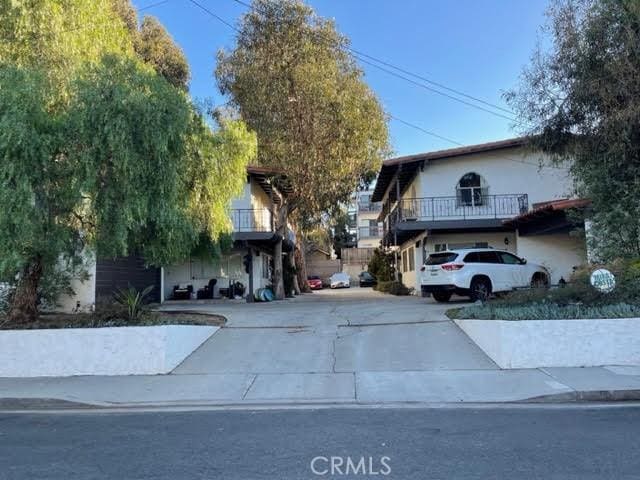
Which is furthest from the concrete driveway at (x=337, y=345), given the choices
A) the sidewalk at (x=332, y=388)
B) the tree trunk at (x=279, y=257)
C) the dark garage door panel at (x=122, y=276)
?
the tree trunk at (x=279, y=257)

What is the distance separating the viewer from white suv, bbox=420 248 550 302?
1712cm

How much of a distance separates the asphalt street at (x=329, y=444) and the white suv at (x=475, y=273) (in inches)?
382

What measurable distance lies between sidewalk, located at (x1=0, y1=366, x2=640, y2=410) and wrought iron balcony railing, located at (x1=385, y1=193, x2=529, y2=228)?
13.5 meters

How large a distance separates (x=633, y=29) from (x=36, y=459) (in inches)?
501

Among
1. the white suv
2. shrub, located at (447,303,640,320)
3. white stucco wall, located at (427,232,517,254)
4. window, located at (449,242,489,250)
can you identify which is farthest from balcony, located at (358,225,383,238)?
shrub, located at (447,303,640,320)

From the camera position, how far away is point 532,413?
23.6 ft

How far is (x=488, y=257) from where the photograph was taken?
1773cm

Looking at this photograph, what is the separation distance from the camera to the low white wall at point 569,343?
9.88m

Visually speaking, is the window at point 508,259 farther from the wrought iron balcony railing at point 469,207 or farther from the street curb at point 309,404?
the street curb at point 309,404

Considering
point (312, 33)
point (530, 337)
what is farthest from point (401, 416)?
point (312, 33)

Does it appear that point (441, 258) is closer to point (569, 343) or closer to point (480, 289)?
point (480, 289)

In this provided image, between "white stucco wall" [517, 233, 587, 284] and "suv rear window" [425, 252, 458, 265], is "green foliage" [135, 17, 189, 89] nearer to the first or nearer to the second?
"suv rear window" [425, 252, 458, 265]

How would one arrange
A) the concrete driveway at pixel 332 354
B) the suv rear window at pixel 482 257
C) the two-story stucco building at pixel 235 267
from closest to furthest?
the concrete driveway at pixel 332 354
the suv rear window at pixel 482 257
the two-story stucco building at pixel 235 267

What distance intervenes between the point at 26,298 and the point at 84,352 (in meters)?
2.36
